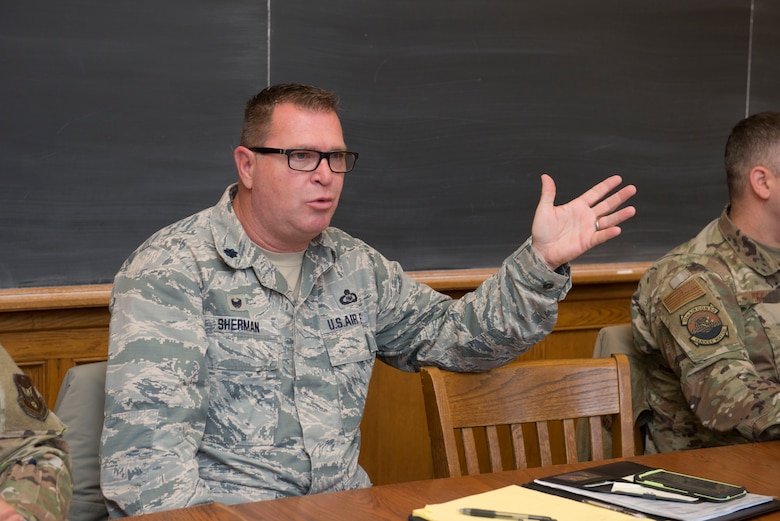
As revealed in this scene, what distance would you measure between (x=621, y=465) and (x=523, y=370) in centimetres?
34

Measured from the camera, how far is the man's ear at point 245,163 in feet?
6.92

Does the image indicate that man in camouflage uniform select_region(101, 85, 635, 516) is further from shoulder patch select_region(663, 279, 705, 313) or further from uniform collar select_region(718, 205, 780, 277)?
uniform collar select_region(718, 205, 780, 277)

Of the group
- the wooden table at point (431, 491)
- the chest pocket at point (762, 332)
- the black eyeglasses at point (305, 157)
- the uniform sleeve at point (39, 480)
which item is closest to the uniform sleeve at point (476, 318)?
the black eyeglasses at point (305, 157)

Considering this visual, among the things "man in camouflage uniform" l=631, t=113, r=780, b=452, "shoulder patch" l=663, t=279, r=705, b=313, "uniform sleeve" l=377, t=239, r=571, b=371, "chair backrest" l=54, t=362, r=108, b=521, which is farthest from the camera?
"shoulder patch" l=663, t=279, r=705, b=313

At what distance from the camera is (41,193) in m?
2.55

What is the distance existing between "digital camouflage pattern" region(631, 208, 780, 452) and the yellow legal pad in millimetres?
801

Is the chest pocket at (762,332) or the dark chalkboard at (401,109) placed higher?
the dark chalkboard at (401,109)

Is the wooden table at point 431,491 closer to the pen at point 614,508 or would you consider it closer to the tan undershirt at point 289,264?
the pen at point 614,508

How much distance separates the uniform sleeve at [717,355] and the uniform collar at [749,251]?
108mm

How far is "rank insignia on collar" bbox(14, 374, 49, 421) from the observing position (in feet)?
5.35

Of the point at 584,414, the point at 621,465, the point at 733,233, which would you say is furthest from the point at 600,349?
the point at 621,465

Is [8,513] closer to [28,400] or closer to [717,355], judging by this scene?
[28,400]

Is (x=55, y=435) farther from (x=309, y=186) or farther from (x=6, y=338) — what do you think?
(x=6, y=338)

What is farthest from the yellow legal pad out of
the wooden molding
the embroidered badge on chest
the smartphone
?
the wooden molding
